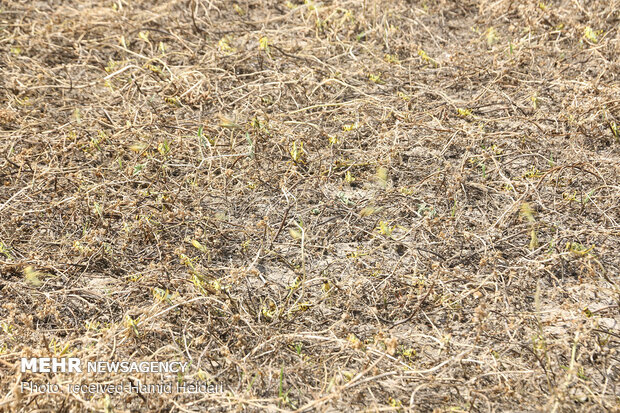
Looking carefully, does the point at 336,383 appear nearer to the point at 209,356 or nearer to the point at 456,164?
the point at 209,356

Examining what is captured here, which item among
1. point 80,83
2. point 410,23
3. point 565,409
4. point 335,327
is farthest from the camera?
point 410,23

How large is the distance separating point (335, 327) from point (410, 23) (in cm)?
257

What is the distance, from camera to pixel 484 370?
234 centimetres

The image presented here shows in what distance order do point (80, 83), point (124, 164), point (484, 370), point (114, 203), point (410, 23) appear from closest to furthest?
1. point (484, 370)
2. point (114, 203)
3. point (124, 164)
4. point (80, 83)
5. point (410, 23)

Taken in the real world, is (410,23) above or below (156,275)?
above

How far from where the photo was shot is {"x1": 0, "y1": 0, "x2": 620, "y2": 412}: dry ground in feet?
7.79

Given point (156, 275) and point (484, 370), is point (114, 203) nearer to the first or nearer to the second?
point (156, 275)

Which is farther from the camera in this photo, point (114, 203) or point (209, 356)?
point (114, 203)

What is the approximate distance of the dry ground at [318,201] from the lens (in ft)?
7.79

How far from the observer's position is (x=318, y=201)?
10.3ft

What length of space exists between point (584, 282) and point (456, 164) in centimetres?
94

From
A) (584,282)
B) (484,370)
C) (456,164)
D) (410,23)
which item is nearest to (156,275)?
(484,370)

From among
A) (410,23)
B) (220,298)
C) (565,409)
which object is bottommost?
(220,298)

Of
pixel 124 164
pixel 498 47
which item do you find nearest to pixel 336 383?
pixel 124 164
